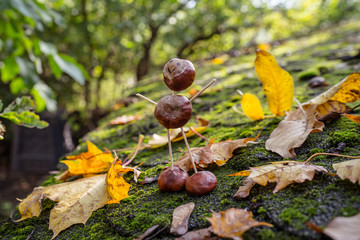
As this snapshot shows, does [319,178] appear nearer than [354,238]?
No

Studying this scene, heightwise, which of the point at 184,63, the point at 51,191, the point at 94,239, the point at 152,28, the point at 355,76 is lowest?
the point at 94,239

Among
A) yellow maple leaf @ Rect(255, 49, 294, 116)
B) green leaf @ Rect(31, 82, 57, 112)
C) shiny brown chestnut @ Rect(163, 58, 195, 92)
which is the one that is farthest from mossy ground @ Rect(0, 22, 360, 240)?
green leaf @ Rect(31, 82, 57, 112)

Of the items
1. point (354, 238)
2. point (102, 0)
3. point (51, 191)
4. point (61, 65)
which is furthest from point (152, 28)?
point (354, 238)

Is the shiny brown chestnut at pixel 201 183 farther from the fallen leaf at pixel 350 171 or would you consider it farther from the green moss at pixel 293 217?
the fallen leaf at pixel 350 171

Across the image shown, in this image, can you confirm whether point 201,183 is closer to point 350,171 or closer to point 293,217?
point 293,217

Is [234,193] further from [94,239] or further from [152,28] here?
[152,28]

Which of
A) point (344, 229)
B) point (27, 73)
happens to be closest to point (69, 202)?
point (344, 229)

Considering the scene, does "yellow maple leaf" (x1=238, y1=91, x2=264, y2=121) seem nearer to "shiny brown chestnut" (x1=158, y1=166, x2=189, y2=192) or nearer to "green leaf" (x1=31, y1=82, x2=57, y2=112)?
"shiny brown chestnut" (x1=158, y1=166, x2=189, y2=192)

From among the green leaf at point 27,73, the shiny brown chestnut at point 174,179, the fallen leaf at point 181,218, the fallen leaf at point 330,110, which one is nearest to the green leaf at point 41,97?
the green leaf at point 27,73
